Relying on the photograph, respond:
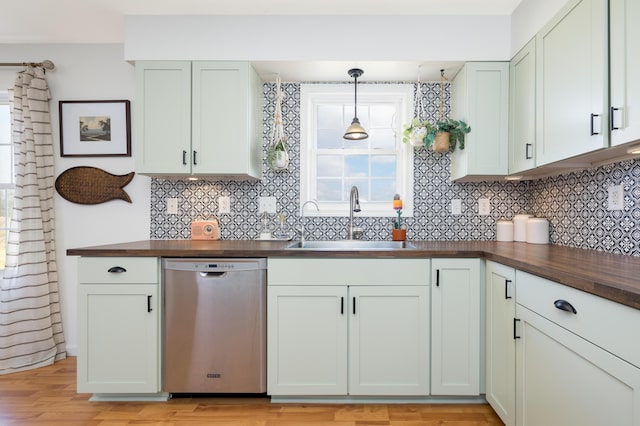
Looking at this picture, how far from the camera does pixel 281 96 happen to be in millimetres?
2764

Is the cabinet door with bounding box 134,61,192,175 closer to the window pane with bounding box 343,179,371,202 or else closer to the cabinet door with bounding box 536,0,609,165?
the window pane with bounding box 343,179,371,202

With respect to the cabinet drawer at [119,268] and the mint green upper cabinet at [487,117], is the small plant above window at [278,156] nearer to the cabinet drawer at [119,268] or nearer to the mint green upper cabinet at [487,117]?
the cabinet drawer at [119,268]

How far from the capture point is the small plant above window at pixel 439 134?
8.14ft

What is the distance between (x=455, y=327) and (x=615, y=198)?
108 cm

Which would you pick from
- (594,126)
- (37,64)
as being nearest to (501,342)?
(594,126)

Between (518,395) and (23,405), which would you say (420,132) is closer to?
(518,395)

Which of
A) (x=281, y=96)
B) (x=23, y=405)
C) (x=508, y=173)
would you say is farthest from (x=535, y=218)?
(x=23, y=405)

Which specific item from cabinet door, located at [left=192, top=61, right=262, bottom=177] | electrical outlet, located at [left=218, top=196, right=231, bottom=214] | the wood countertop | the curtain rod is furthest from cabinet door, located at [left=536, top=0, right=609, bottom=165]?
the curtain rod

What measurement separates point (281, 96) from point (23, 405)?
262 cm

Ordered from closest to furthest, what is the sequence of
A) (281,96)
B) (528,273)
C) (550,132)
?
(528,273)
(550,132)
(281,96)

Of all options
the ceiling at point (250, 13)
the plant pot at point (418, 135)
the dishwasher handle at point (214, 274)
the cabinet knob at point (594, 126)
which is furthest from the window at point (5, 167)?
the cabinet knob at point (594, 126)

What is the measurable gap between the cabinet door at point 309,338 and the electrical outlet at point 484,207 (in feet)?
4.46

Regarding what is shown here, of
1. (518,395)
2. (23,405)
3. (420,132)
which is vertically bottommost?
(23,405)

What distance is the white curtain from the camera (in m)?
2.65
